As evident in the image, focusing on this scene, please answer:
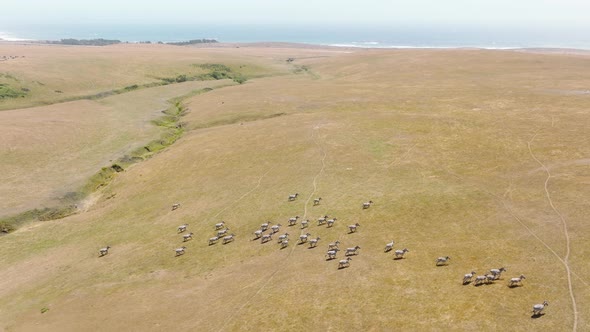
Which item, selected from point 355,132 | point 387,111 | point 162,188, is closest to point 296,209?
point 162,188

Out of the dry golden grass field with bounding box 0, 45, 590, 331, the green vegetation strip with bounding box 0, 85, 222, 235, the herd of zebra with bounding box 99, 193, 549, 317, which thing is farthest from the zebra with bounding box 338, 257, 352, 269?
the green vegetation strip with bounding box 0, 85, 222, 235

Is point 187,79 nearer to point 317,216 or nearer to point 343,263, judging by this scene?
point 317,216

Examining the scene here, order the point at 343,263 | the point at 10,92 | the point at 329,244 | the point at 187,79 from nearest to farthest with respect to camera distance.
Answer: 1. the point at 343,263
2. the point at 329,244
3. the point at 10,92
4. the point at 187,79

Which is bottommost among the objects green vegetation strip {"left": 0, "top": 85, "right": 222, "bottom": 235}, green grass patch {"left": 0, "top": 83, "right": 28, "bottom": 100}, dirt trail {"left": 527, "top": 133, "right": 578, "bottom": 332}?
green vegetation strip {"left": 0, "top": 85, "right": 222, "bottom": 235}

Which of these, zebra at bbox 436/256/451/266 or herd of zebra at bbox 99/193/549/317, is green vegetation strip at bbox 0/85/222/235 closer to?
herd of zebra at bbox 99/193/549/317

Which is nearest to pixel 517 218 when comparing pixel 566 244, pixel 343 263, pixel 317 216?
pixel 566 244

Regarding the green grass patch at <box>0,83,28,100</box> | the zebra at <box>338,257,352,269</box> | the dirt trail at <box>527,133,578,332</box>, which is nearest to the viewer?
the dirt trail at <box>527,133,578,332</box>

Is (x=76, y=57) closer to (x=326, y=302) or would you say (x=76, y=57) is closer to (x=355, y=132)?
(x=355, y=132)
